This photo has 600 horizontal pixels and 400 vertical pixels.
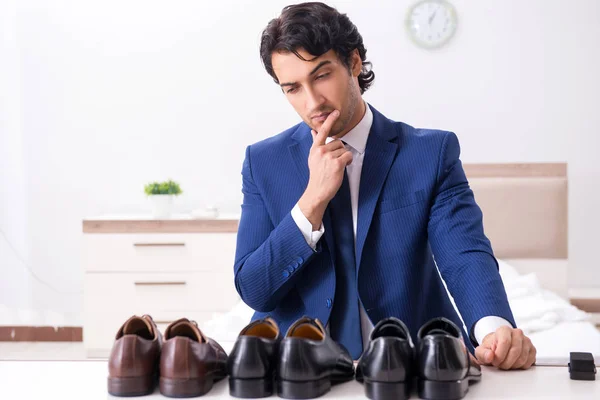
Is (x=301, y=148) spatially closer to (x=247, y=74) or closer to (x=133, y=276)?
(x=133, y=276)

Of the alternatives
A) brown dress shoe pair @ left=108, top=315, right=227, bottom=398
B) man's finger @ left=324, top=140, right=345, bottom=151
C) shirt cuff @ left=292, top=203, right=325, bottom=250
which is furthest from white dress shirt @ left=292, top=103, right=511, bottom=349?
brown dress shoe pair @ left=108, top=315, right=227, bottom=398

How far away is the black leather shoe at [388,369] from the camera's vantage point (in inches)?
34.5

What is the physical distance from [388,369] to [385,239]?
2.06ft

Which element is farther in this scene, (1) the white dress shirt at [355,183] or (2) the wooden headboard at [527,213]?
(2) the wooden headboard at [527,213]

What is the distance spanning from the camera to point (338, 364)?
95cm

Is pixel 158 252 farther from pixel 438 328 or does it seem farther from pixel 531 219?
pixel 438 328

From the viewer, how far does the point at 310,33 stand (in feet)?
4.87

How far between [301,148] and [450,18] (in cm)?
282

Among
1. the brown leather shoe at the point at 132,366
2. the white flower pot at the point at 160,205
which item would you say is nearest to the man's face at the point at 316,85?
the brown leather shoe at the point at 132,366

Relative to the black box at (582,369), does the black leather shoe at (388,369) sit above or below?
above

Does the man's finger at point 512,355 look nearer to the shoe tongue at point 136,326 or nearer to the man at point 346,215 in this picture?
the man at point 346,215

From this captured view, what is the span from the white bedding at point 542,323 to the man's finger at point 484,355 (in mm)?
1482

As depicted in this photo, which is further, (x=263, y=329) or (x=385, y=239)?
(x=385, y=239)

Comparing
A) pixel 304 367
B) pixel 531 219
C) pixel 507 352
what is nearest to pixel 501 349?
pixel 507 352
